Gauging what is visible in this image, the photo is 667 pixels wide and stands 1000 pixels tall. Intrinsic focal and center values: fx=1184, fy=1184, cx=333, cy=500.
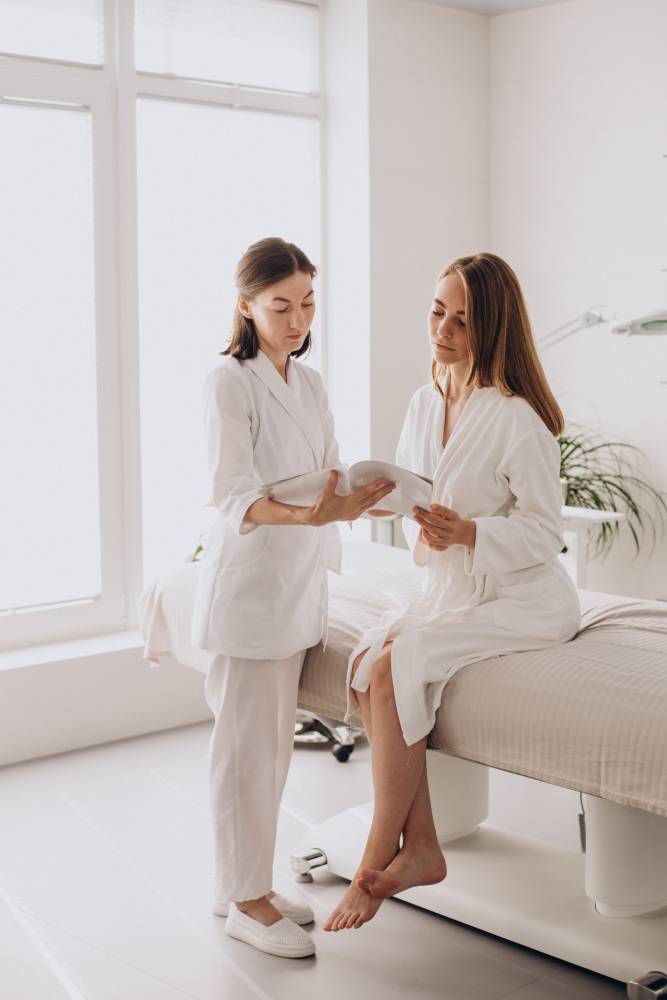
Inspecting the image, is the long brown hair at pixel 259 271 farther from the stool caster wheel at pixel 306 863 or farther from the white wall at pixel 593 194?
the white wall at pixel 593 194

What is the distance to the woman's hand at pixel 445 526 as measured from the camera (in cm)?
223

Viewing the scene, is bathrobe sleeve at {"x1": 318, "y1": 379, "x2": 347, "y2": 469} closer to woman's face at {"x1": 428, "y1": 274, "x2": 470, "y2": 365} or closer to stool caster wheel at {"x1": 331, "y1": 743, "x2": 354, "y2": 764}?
woman's face at {"x1": 428, "y1": 274, "x2": 470, "y2": 365}

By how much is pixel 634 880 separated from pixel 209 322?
2.49 meters

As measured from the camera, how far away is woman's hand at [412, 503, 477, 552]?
2232mm

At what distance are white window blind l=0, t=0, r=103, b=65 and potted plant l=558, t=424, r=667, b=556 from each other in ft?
6.71

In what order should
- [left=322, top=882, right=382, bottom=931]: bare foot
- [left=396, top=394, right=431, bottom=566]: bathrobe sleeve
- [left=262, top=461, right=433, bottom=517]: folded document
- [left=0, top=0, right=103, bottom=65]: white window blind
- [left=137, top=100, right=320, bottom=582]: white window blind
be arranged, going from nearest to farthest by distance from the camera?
[left=322, top=882, right=382, bottom=931]: bare foot < [left=262, top=461, right=433, bottom=517]: folded document < [left=396, top=394, right=431, bottom=566]: bathrobe sleeve < [left=0, top=0, right=103, bottom=65]: white window blind < [left=137, top=100, right=320, bottom=582]: white window blind

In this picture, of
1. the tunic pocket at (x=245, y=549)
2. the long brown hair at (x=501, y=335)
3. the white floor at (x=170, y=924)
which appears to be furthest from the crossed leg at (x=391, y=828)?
the long brown hair at (x=501, y=335)

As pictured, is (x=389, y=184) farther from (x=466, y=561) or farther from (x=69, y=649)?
(x=466, y=561)

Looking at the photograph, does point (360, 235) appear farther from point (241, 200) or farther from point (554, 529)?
point (554, 529)

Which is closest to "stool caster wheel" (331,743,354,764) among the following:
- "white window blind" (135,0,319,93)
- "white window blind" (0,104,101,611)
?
"white window blind" (0,104,101,611)

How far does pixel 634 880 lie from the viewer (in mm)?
2221

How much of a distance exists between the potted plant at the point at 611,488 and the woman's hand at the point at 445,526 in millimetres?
1834

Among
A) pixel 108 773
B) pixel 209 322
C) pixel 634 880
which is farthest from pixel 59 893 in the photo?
pixel 209 322

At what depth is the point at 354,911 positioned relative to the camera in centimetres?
212
